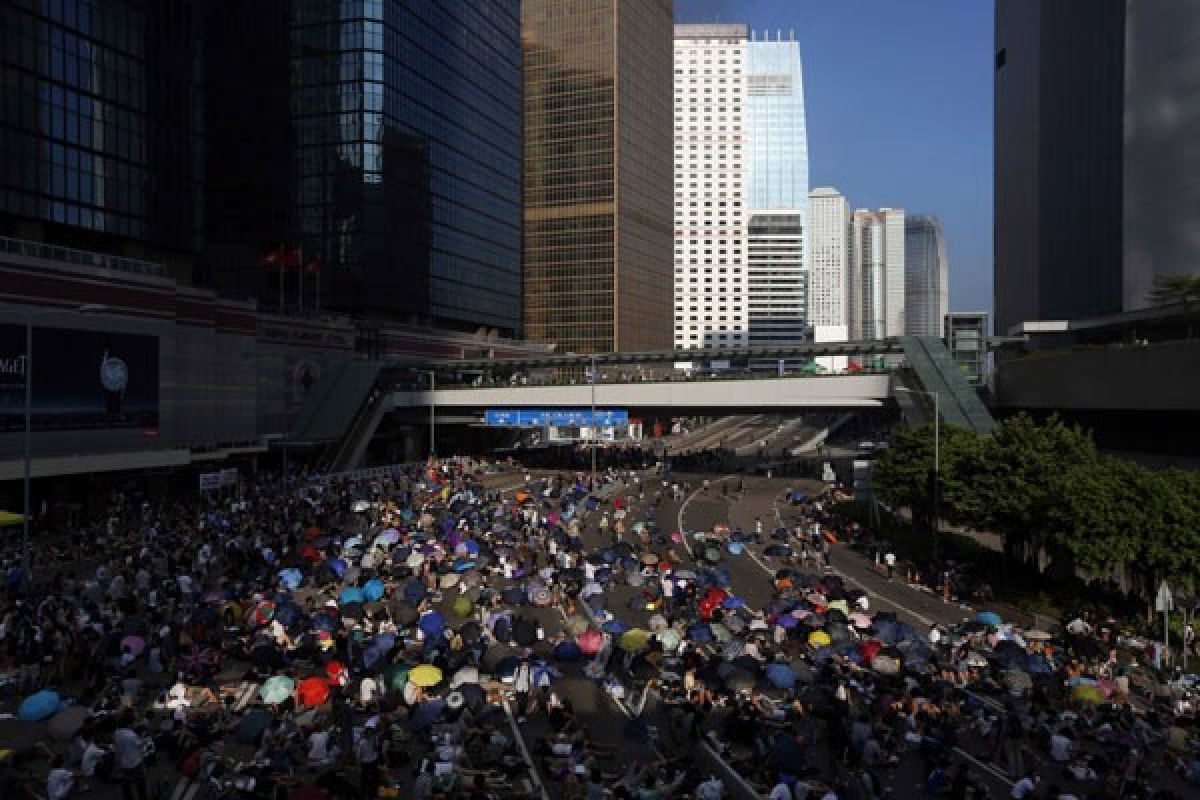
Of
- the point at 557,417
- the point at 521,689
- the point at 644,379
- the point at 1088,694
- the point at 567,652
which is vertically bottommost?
the point at 521,689

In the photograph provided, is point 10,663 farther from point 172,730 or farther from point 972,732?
point 972,732

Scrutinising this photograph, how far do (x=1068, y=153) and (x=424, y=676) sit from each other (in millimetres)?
123813

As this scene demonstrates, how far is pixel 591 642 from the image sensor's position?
24.0m

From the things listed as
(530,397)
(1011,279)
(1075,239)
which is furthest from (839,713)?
(1011,279)

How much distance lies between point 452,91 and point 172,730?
96488mm

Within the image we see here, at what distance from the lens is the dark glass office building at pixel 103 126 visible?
49.3 metres

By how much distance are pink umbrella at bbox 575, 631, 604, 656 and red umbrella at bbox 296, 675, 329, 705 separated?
263 inches

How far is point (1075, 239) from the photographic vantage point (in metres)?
122

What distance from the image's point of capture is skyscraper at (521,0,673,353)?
5999 inches

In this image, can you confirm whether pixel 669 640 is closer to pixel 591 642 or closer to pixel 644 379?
pixel 591 642

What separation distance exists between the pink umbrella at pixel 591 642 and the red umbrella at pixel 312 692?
263 inches

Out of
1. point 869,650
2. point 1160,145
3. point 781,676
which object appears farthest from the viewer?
point 1160,145

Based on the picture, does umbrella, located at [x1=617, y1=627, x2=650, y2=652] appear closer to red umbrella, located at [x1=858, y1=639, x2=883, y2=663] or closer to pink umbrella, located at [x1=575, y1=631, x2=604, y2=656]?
pink umbrella, located at [x1=575, y1=631, x2=604, y2=656]

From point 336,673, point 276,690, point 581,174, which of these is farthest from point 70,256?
point 581,174
